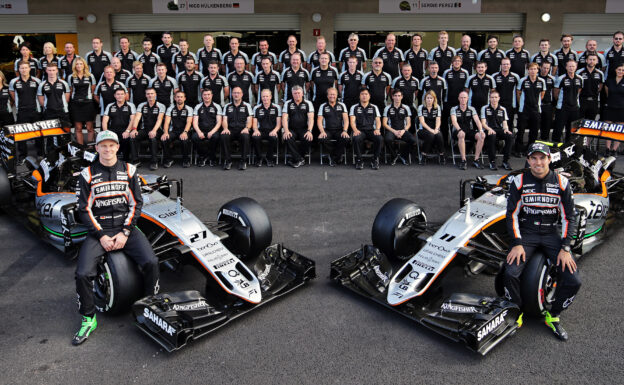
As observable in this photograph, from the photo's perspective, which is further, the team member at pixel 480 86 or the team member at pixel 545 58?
the team member at pixel 545 58

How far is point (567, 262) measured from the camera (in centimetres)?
397

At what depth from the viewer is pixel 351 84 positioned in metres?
10.1

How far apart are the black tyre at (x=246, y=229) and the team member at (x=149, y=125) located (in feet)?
15.2

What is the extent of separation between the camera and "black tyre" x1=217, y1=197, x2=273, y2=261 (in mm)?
5066

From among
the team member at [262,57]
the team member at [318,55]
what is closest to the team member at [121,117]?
the team member at [262,57]

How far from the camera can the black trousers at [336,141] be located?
9.57 metres

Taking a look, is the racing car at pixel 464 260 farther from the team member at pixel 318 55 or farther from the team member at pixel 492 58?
the team member at pixel 318 55

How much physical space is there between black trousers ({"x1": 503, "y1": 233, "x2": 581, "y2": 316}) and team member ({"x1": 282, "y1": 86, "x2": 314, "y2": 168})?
578cm

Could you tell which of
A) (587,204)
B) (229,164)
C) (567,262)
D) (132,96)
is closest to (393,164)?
(229,164)

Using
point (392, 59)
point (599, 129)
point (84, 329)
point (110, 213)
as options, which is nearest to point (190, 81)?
point (392, 59)

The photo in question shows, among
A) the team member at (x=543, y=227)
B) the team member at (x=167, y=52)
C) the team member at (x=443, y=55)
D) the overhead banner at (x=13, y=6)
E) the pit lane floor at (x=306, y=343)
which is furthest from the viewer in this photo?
the overhead banner at (x=13, y=6)

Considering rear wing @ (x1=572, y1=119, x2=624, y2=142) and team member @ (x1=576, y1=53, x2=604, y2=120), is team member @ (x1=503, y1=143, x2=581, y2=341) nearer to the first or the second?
rear wing @ (x1=572, y1=119, x2=624, y2=142)

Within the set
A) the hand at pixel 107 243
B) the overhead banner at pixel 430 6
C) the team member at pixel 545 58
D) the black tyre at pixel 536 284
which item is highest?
the overhead banner at pixel 430 6

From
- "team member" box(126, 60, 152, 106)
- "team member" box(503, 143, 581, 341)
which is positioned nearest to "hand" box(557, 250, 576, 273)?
"team member" box(503, 143, 581, 341)
